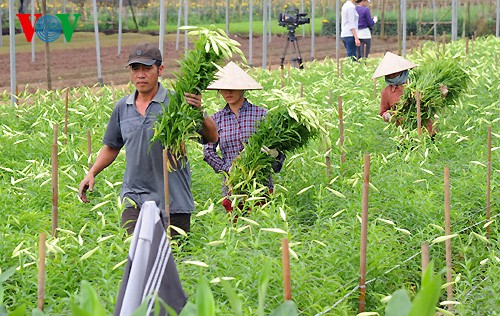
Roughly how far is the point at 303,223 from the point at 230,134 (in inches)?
25.9

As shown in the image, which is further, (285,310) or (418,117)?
(418,117)

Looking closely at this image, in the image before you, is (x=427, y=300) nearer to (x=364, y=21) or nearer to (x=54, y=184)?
(x=54, y=184)

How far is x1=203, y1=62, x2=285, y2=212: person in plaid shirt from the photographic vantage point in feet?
18.4

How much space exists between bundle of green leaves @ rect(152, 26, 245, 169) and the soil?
7602mm

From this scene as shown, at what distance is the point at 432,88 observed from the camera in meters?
7.02

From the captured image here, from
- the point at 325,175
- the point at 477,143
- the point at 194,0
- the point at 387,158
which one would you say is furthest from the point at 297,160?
the point at 194,0

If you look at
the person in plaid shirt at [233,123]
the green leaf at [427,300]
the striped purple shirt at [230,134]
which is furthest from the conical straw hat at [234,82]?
the green leaf at [427,300]

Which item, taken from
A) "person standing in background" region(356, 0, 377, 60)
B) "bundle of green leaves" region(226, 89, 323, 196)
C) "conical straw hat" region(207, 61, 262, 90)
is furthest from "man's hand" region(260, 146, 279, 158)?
"person standing in background" region(356, 0, 377, 60)

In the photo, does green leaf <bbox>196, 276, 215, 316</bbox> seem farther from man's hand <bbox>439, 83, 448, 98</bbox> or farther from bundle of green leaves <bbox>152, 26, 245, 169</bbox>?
man's hand <bbox>439, 83, 448, 98</bbox>

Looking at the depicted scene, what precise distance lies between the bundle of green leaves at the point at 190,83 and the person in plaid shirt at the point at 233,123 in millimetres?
790

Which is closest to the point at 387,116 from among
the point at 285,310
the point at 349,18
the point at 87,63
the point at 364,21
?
the point at 285,310

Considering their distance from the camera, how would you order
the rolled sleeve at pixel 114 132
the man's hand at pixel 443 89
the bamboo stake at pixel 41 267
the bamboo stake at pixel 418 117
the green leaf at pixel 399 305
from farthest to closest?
the man's hand at pixel 443 89, the bamboo stake at pixel 418 117, the rolled sleeve at pixel 114 132, the bamboo stake at pixel 41 267, the green leaf at pixel 399 305

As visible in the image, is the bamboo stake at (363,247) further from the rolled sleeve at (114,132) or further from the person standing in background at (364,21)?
the person standing in background at (364,21)

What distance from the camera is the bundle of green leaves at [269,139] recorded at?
212 inches
